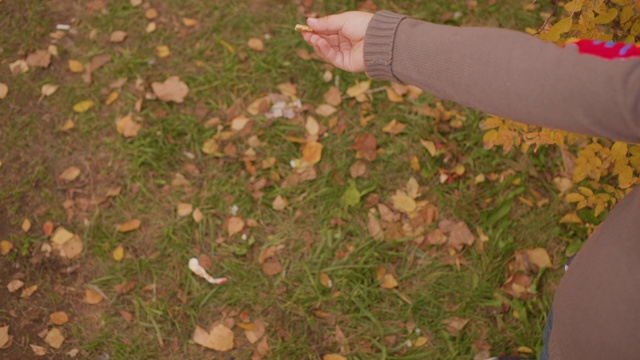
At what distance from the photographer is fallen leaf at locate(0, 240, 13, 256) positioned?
8.88 feet

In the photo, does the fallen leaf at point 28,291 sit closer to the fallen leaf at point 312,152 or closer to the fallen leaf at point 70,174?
the fallen leaf at point 70,174

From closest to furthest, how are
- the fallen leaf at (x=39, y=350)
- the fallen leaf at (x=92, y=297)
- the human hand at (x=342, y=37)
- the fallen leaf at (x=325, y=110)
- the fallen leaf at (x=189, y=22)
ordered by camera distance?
the human hand at (x=342, y=37) → the fallen leaf at (x=39, y=350) → the fallen leaf at (x=92, y=297) → the fallen leaf at (x=325, y=110) → the fallen leaf at (x=189, y=22)

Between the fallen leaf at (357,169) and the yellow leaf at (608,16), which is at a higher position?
the yellow leaf at (608,16)

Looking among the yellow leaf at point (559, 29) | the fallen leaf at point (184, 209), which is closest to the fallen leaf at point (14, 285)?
the fallen leaf at point (184, 209)

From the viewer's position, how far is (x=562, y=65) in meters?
1.11

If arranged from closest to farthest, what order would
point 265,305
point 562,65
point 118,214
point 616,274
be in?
1. point 562,65
2. point 616,274
3. point 265,305
4. point 118,214

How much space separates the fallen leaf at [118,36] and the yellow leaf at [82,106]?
17.7 inches

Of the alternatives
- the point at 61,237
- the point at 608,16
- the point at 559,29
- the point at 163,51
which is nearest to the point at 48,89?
the point at 163,51

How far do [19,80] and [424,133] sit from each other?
234cm

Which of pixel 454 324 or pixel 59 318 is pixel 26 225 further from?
pixel 454 324

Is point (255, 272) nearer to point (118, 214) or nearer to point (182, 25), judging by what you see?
point (118, 214)

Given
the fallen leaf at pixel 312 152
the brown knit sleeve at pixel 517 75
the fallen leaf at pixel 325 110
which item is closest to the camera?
the brown knit sleeve at pixel 517 75

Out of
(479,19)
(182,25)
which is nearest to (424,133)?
(479,19)

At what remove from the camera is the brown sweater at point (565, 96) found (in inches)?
42.4
